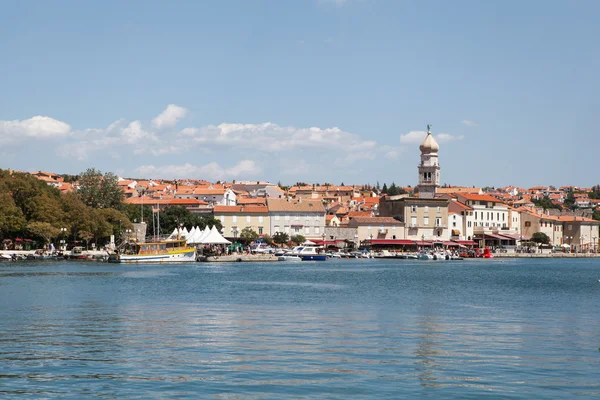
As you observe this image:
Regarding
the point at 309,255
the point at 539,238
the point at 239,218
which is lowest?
the point at 309,255

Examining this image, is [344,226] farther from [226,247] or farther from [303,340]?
[303,340]

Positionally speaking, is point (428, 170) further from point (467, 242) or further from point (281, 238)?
point (281, 238)

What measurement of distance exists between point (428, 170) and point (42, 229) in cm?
5382

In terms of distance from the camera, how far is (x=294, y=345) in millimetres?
21016

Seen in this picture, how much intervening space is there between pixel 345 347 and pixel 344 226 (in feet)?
294

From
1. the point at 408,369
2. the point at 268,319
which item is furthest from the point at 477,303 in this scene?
the point at 408,369

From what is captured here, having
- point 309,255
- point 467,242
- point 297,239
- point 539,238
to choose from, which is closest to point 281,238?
point 297,239

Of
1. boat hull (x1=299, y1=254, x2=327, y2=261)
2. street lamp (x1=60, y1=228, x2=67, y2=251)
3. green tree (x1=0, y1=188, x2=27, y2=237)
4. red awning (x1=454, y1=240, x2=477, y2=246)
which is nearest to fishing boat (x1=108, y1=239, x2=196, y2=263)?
street lamp (x1=60, y1=228, x2=67, y2=251)

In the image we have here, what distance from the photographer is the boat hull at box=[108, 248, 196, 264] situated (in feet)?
240

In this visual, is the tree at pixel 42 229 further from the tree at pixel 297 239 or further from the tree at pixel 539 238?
the tree at pixel 539 238

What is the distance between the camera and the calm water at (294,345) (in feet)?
53.1

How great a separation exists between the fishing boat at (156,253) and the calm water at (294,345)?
3406 centimetres

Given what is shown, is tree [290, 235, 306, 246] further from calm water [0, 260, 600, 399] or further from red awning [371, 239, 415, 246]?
calm water [0, 260, 600, 399]

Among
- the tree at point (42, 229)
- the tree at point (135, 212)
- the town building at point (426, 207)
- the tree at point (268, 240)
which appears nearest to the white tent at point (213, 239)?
the tree at point (42, 229)
